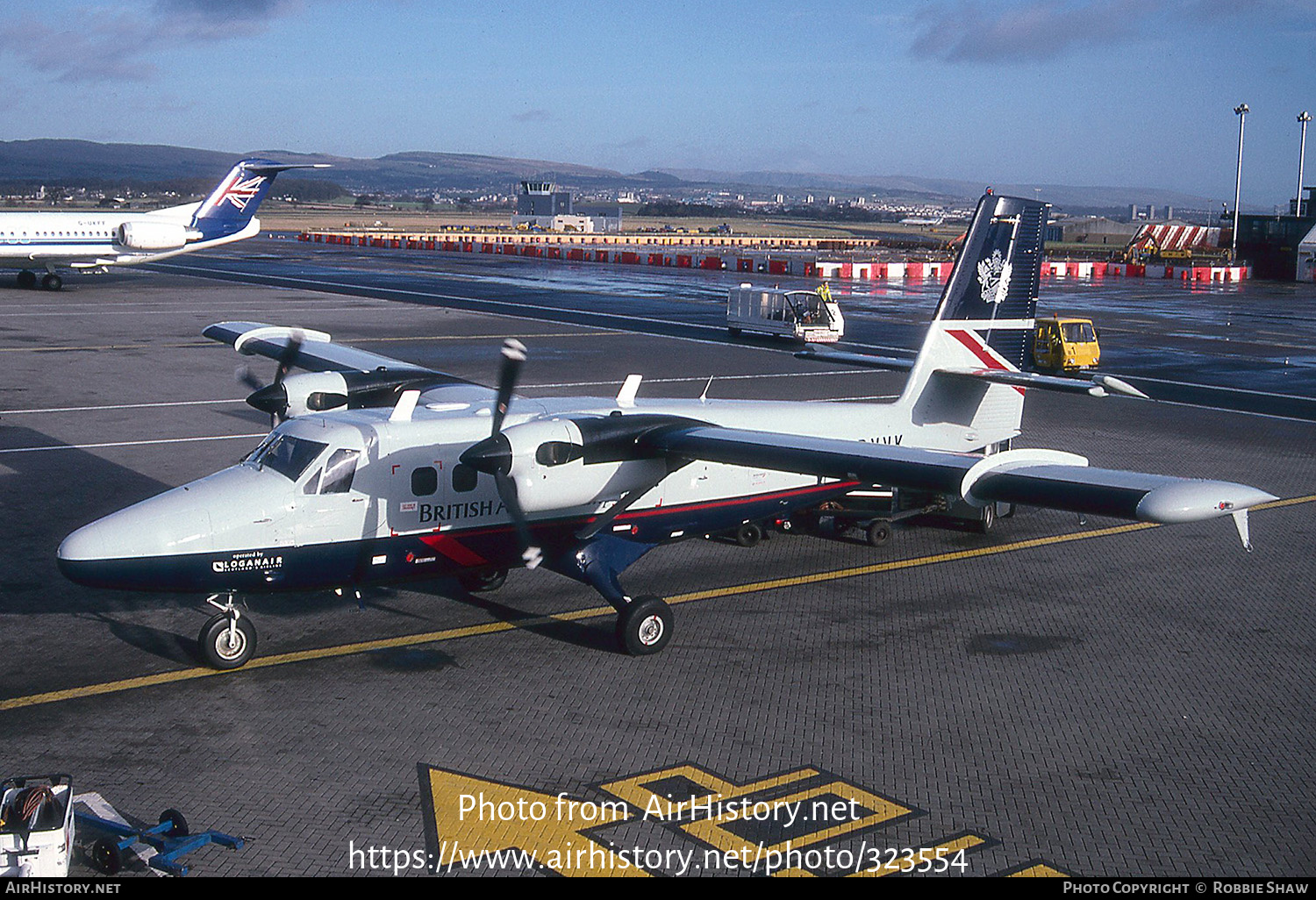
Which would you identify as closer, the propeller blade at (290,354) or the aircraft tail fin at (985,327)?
the propeller blade at (290,354)

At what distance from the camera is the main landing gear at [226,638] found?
1481cm

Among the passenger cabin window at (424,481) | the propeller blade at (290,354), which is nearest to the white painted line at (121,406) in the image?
the propeller blade at (290,354)

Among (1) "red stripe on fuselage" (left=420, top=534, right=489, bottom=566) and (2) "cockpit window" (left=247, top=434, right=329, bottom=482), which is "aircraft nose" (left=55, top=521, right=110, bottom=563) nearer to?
(2) "cockpit window" (left=247, top=434, right=329, bottom=482)

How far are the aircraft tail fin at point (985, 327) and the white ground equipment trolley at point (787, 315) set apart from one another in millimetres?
27527

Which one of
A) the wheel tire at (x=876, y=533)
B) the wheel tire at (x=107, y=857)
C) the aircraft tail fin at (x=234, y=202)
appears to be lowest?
the wheel tire at (x=107, y=857)

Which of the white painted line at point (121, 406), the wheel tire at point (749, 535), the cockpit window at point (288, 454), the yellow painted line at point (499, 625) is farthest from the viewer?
the white painted line at point (121, 406)

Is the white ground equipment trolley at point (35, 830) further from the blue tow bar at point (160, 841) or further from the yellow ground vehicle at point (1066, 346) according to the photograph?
the yellow ground vehicle at point (1066, 346)

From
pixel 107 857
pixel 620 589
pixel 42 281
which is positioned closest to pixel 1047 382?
pixel 620 589

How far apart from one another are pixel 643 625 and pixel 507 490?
103 inches

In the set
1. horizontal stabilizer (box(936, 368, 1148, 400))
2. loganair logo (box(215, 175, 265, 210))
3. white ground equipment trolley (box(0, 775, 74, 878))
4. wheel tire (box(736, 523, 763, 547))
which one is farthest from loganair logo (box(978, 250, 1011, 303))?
loganair logo (box(215, 175, 265, 210))

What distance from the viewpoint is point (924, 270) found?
308 ft

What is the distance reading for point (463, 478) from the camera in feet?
52.3

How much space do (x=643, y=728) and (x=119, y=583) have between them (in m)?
6.65

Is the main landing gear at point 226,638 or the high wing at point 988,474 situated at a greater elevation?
the high wing at point 988,474
